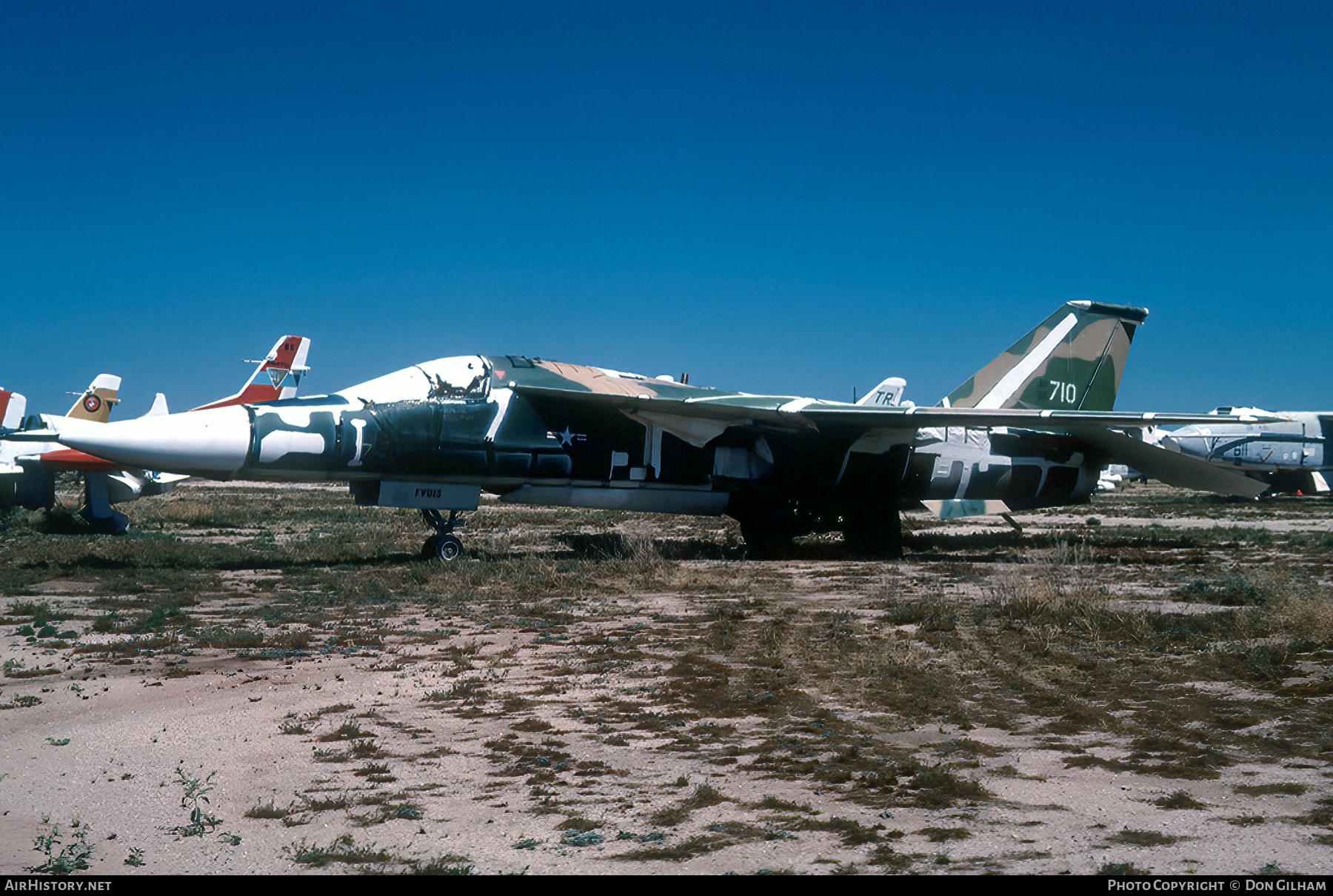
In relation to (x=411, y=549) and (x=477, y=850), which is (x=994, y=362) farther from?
(x=477, y=850)

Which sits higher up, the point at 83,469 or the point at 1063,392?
the point at 1063,392

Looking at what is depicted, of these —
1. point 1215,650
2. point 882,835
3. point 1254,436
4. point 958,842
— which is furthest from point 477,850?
point 1254,436

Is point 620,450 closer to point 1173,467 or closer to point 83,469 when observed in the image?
point 1173,467

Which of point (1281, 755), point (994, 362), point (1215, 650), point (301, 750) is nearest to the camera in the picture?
point (1281, 755)

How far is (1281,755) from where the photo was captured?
4.65m

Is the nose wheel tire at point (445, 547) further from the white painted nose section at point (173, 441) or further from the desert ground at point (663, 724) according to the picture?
the white painted nose section at point (173, 441)

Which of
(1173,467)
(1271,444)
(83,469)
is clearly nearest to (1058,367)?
(1173,467)

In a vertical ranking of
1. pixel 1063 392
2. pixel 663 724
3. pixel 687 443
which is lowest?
pixel 663 724

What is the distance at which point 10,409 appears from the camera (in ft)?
72.8

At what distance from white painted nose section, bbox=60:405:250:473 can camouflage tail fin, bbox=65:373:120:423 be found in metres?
17.4

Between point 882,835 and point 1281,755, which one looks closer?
point 882,835

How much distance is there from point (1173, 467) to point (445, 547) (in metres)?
12.1

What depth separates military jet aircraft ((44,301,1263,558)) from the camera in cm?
1198

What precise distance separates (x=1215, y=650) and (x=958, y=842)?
189 inches
